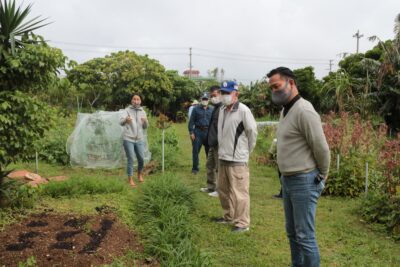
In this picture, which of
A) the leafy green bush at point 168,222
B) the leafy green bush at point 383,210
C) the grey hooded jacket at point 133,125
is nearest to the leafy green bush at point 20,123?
the leafy green bush at point 168,222

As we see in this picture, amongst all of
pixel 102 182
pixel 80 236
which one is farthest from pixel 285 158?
pixel 102 182

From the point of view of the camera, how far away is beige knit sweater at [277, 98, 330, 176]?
3150 mm

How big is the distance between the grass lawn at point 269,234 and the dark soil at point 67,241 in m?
0.35

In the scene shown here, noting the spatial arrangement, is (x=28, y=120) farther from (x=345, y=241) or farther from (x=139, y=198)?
(x=345, y=241)

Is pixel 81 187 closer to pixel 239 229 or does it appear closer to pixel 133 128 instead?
pixel 133 128

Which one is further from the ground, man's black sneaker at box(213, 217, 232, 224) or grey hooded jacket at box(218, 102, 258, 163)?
grey hooded jacket at box(218, 102, 258, 163)

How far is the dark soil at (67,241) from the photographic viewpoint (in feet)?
12.0

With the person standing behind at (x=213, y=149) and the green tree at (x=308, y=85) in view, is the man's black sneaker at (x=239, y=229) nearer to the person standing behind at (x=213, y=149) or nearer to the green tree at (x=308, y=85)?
the person standing behind at (x=213, y=149)

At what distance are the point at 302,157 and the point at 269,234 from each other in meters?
2.20

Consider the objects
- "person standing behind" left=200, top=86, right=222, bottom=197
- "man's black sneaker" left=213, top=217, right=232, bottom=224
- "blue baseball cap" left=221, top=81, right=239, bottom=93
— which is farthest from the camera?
"person standing behind" left=200, top=86, right=222, bottom=197

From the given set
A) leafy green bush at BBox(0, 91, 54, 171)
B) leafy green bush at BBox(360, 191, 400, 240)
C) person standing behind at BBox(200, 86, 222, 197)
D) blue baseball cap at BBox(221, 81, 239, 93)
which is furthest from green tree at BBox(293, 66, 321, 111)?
leafy green bush at BBox(0, 91, 54, 171)

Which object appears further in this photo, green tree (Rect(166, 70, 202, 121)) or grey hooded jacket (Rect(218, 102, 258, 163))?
green tree (Rect(166, 70, 202, 121))

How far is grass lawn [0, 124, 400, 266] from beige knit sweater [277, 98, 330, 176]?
1.45m

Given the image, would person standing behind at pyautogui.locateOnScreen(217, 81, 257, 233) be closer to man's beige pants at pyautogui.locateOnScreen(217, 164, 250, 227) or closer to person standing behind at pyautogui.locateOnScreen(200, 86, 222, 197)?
man's beige pants at pyautogui.locateOnScreen(217, 164, 250, 227)
